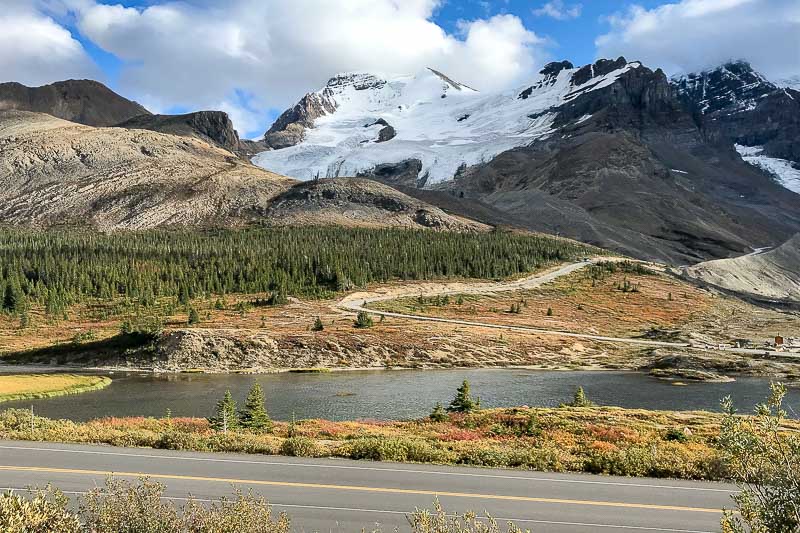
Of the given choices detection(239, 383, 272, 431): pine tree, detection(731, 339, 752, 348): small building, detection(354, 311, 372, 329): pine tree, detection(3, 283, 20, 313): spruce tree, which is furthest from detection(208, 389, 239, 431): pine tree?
detection(3, 283, 20, 313): spruce tree

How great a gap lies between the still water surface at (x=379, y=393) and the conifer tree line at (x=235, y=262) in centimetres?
5253

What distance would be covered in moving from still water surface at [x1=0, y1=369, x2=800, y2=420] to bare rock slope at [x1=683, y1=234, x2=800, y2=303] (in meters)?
111

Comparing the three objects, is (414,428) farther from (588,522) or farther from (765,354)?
(765,354)

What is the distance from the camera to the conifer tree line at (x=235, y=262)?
125750 mm

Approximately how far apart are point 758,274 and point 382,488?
201 m

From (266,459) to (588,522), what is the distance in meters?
12.3

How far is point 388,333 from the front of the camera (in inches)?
3558

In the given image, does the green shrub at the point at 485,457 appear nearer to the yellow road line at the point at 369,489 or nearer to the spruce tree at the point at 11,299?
the yellow road line at the point at 369,489

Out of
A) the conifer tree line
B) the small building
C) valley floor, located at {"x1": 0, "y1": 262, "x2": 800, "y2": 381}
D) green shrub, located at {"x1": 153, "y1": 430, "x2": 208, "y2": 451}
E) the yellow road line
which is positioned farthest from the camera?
the conifer tree line

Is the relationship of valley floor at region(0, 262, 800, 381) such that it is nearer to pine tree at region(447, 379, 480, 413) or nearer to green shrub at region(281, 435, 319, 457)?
pine tree at region(447, 379, 480, 413)

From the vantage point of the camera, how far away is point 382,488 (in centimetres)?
1858

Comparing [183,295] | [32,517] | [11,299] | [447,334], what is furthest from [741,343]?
[11,299]

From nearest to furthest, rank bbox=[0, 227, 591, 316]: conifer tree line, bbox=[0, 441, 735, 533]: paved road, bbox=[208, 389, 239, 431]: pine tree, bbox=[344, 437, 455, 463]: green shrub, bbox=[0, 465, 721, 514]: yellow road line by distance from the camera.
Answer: bbox=[0, 441, 735, 533]: paved road < bbox=[0, 465, 721, 514]: yellow road line < bbox=[344, 437, 455, 463]: green shrub < bbox=[208, 389, 239, 431]: pine tree < bbox=[0, 227, 591, 316]: conifer tree line

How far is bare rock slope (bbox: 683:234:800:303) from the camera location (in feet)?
558
